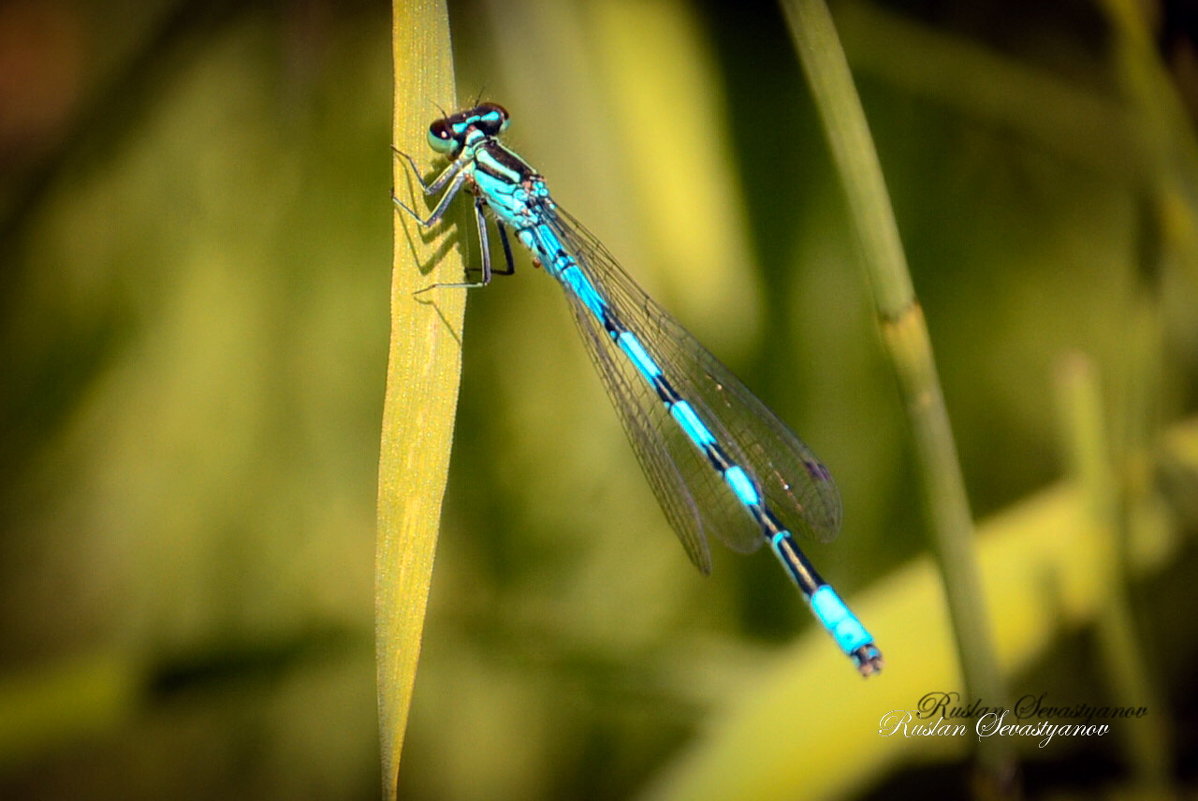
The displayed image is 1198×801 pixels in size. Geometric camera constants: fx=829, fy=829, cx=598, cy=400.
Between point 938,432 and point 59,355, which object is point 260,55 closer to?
point 59,355

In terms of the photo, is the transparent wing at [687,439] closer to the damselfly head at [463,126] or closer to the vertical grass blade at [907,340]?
the damselfly head at [463,126]

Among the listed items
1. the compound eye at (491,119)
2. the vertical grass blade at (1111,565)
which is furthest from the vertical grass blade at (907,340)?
the compound eye at (491,119)

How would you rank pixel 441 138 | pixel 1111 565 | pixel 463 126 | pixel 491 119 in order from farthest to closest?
1. pixel 1111 565
2. pixel 491 119
3. pixel 463 126
4. pixel 441 138

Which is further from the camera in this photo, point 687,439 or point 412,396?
point 687,439

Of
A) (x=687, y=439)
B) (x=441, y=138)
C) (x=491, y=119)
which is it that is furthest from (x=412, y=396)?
(x=687, y=439)

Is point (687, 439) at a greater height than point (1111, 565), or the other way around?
point (687, 439)

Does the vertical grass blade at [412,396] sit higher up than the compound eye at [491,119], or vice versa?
the compound eye at [491,119]

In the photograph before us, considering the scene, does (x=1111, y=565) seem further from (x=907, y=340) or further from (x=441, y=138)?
(x=441, y=138)
